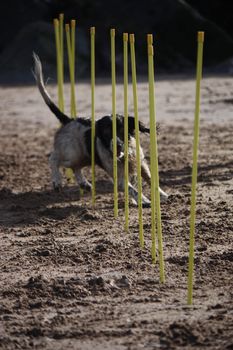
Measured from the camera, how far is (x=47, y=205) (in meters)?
9.95

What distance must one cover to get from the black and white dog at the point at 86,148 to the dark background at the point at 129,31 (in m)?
13.1

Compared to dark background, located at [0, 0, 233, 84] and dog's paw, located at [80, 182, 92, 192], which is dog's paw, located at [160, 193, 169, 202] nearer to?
dog's paw, located at [80, 182, 92, 192]

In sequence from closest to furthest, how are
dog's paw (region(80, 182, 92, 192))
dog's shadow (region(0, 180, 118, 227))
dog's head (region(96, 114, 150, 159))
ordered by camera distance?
dog's shadow (region(0, 180, 118, 227)) → dog's head (region(96, 114, 150, 159)) → dog's paw (region(80, 182, 92, 192))

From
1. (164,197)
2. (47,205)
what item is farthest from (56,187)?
(164,197)

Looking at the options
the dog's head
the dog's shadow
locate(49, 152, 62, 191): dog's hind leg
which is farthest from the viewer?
locate(49, 152, 62, 191): dog's hind leg

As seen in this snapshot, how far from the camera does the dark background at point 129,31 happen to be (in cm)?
2406

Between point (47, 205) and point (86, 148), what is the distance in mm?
800

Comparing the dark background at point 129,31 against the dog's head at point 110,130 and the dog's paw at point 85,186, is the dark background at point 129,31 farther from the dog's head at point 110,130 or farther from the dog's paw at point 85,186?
the dog's head at point 110,130

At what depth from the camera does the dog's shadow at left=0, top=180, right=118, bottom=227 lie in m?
9.23

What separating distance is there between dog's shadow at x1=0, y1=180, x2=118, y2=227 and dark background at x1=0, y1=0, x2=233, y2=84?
13.1m

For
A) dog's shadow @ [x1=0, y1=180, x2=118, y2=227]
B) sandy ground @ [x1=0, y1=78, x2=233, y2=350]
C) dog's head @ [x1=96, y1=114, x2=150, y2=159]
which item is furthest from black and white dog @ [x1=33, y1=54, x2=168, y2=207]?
sandy ground @ [x1=0, y1=78, x2=233, y2=350]

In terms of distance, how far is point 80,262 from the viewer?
24.0 ft

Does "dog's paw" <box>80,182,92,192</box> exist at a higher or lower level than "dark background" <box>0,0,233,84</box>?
lower

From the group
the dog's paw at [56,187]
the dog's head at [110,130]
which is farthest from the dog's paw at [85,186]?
the dog's head at [110,130]
